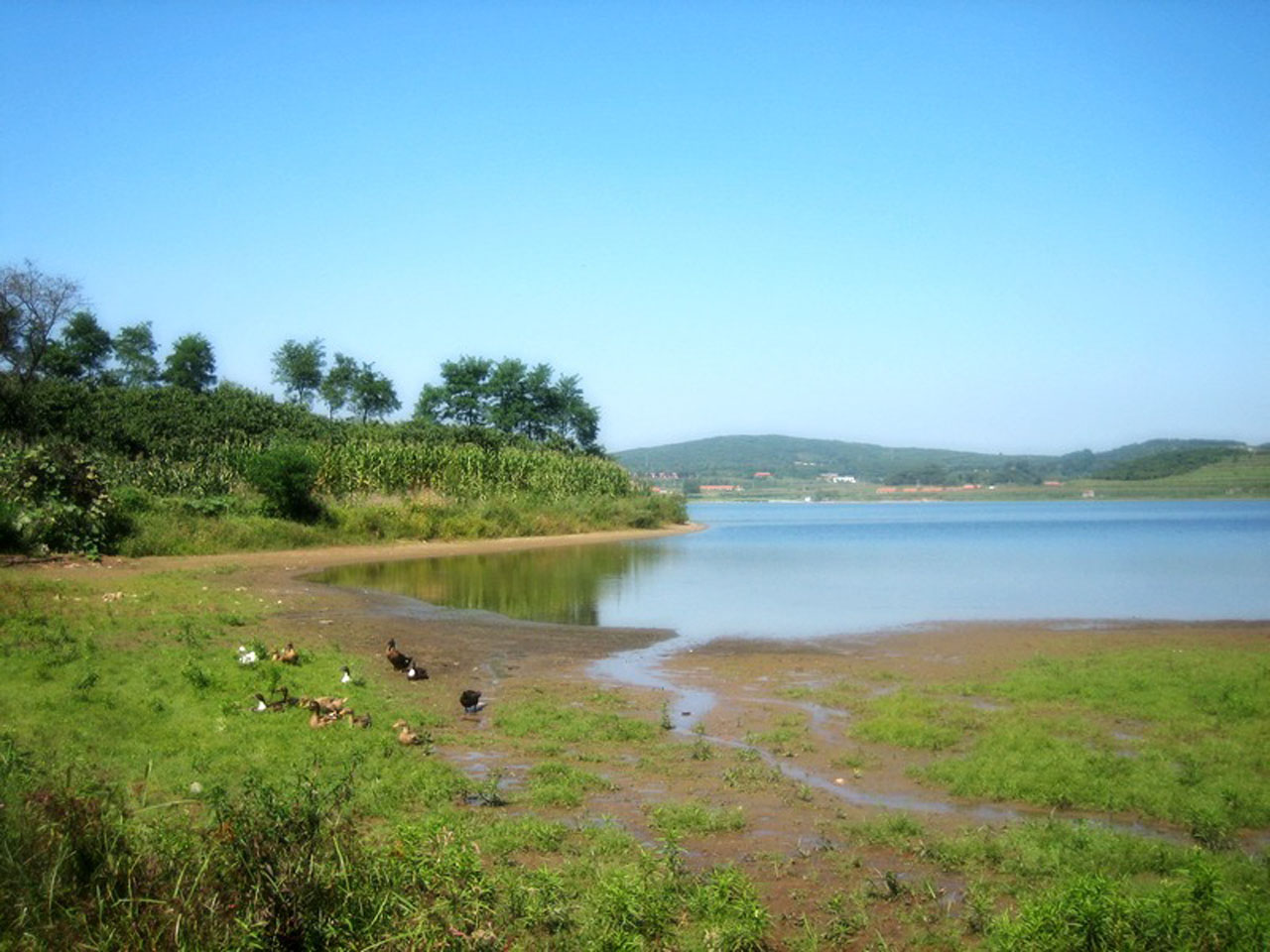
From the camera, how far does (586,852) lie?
710 cm

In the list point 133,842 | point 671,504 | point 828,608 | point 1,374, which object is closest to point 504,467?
point 671,504

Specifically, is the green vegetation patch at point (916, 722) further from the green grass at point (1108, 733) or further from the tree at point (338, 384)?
the tree at point (338, 384)

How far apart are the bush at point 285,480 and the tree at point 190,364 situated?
44936 mm

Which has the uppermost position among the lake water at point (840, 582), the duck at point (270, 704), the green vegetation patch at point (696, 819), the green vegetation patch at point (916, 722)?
the duck at point (270, 704)

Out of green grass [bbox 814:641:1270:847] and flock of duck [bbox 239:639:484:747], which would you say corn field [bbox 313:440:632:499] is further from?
green grass [bbox 814:641:1270:847]

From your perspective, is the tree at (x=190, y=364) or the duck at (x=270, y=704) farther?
the tree at (x=190, y=364)

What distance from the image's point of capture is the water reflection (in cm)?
2322

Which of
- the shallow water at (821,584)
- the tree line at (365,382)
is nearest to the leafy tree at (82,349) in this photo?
the tree line at (365,382)

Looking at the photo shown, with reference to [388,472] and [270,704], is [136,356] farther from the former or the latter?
[270,704]

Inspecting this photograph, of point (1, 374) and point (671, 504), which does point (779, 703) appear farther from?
point (671, 504)

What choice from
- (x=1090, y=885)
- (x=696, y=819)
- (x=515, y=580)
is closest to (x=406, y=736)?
(x=696, y=819)

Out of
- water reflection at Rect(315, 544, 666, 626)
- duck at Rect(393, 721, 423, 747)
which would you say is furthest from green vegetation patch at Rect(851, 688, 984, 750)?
water reflection at Rect(315, 544, 666, 626)

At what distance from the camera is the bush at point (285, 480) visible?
3516 cm

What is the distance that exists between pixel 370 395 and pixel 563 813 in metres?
81.5
